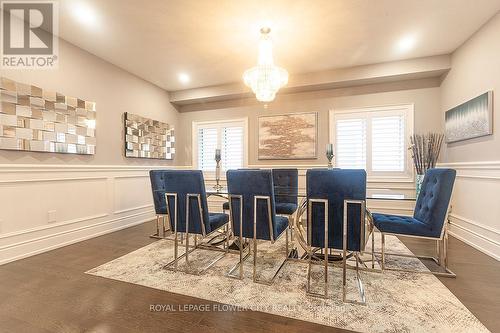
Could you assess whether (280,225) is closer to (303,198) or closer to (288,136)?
(303,198)

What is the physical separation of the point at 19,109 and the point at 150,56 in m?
1.82

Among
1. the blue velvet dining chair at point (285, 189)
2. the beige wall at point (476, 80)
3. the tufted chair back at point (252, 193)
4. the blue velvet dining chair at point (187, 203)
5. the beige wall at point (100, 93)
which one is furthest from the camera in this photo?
the blue velvet dining chair at point (285, 189)

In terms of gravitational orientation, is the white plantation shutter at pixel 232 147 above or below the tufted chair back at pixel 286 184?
above

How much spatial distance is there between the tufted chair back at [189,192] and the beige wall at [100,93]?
1.90 m

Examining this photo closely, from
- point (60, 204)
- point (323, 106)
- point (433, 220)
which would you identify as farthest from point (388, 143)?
point (60, 204)

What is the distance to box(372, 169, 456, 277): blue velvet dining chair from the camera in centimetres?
214

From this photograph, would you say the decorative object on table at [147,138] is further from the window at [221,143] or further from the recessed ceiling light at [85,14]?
the recessed ceiling light at [85,14]

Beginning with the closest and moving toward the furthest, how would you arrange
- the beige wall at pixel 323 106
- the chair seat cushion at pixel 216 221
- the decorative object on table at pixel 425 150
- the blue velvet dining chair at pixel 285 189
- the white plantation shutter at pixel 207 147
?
the chair seat cushion at pixel 216 221
the blue velvet dining chair at pixel 285 189
the decorative object on table at pixel 425 150
the beige wall at pixel 323 106
the white plantation shutter at pixel 207 147

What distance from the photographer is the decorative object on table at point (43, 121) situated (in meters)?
2.52

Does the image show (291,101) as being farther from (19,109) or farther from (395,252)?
(19,109)

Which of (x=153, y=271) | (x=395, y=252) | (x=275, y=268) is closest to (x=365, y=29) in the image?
(x=395, y=252)

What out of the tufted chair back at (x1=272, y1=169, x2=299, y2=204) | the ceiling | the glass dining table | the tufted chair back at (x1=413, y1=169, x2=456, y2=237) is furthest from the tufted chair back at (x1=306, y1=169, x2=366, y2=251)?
the ceiling

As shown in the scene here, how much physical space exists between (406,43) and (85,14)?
4.12 meters

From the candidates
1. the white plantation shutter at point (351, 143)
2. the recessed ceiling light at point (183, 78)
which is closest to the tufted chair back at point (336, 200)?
the white plantation shutter at point (351, 143)
